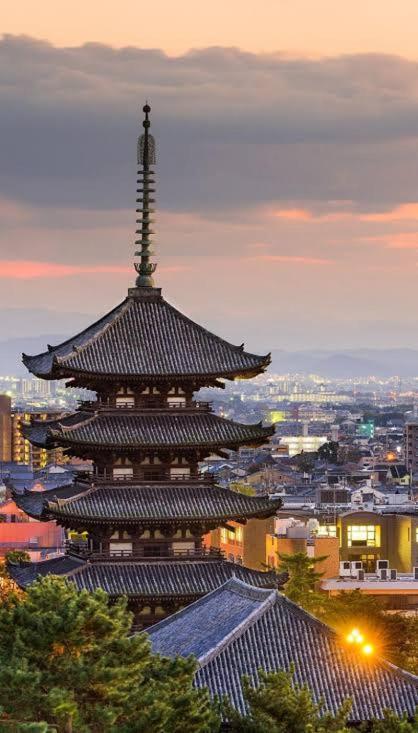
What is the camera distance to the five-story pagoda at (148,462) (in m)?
44.9

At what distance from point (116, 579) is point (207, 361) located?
5.88m

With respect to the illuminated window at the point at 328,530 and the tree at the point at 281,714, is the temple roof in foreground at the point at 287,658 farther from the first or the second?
the illuminated window at the point at 328,530

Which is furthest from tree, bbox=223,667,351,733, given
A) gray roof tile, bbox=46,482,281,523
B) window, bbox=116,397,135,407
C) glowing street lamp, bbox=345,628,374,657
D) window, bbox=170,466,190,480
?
window, bbox=116,397,135,407

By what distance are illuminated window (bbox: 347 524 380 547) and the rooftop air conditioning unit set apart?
4235 mm

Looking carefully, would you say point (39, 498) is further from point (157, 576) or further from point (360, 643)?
point (360, 643)

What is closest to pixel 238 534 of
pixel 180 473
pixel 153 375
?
pixel 180 473

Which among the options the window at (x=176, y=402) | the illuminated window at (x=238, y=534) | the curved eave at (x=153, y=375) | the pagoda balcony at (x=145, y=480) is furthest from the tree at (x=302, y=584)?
the illuminated window at (x=238, y=534)

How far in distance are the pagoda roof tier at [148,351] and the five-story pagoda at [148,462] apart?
4 centimetres

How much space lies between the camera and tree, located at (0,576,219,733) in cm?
2883

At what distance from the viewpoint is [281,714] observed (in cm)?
3028

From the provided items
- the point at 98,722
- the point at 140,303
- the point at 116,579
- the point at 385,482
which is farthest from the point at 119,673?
the point at 385,482

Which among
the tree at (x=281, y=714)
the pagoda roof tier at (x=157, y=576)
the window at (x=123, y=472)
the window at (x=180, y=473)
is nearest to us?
the tree at (x=281, y=714)

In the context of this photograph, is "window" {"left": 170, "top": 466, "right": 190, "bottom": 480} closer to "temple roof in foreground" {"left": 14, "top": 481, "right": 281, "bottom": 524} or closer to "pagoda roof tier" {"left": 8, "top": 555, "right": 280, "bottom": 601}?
"temple roof in foreground" {"left": 14, "top": 481, "right": 281, "bottom": 524}

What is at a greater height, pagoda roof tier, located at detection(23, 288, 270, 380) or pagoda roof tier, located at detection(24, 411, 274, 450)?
pagoda roof tier, located at detection(23, 288, 270, 380)
